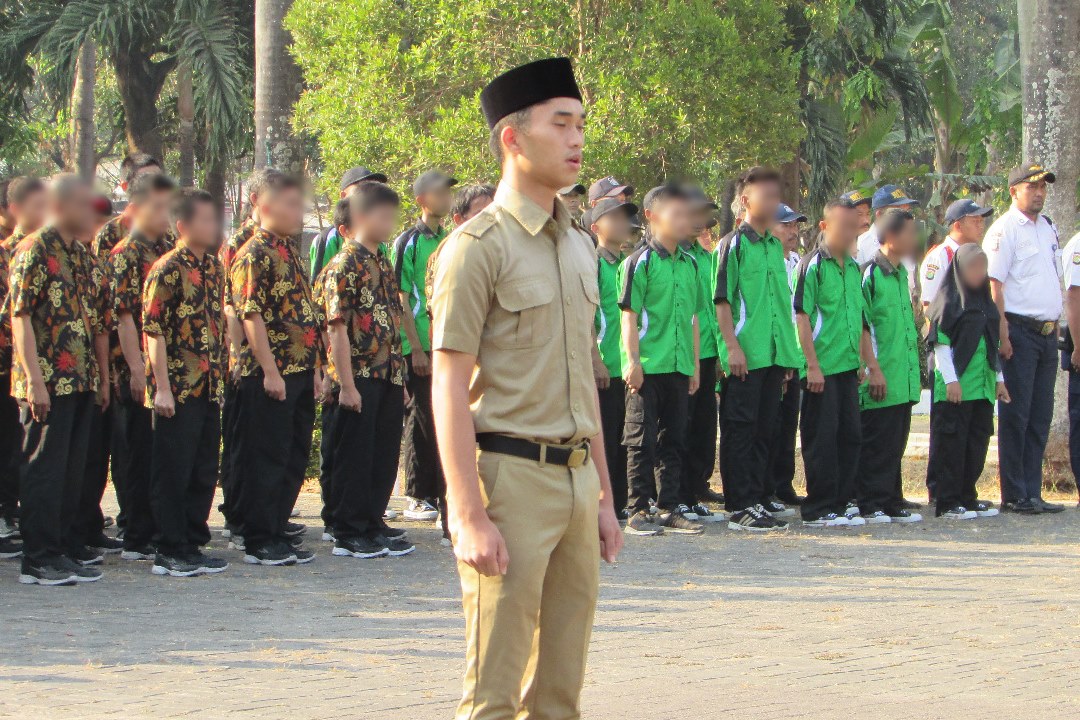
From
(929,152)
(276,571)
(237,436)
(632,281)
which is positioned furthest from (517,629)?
(929,152)

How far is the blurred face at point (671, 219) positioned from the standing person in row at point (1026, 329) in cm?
273

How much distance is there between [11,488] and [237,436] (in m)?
1.58

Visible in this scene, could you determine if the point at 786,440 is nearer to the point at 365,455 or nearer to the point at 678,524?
the point at 678,524

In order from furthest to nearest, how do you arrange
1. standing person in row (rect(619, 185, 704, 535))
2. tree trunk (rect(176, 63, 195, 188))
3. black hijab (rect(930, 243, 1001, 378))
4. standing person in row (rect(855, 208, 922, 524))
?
tree trunk (rect(176, 63, 195, 188))
black hijab (rect(930, 243, 1001, 378))
standing person in row (rect(855, 208, 922, 524))
standing person in row (rect(619, 185, 704, 535))

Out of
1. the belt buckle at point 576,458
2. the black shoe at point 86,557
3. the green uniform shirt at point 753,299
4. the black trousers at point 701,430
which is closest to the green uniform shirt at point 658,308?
the green uniform shirt at point 753,299

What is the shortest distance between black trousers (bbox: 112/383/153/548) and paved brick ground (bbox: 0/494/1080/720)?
27cm

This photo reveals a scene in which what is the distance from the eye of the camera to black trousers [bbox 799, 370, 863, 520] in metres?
9.69

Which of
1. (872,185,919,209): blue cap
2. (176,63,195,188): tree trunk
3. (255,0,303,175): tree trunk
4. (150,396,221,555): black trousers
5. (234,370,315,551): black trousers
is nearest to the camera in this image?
(150,396,221,555): black trousers

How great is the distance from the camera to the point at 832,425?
9695 mm

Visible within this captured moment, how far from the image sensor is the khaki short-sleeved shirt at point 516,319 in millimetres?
3557

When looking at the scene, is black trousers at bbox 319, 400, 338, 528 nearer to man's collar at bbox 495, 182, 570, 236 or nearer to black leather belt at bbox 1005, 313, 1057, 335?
man's collar at bbox 495, 182, 570, 236

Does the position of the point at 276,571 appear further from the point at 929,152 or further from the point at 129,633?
the point at 929,152

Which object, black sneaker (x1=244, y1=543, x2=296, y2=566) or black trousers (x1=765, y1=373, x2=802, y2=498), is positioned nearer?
black sneaker (x1=244, y1=543, x2=296, y2=566)

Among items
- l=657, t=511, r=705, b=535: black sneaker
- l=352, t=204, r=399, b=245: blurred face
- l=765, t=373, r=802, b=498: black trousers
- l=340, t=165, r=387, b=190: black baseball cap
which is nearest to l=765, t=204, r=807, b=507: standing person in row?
l=765, t=373, r=802, b=498: black trousers
